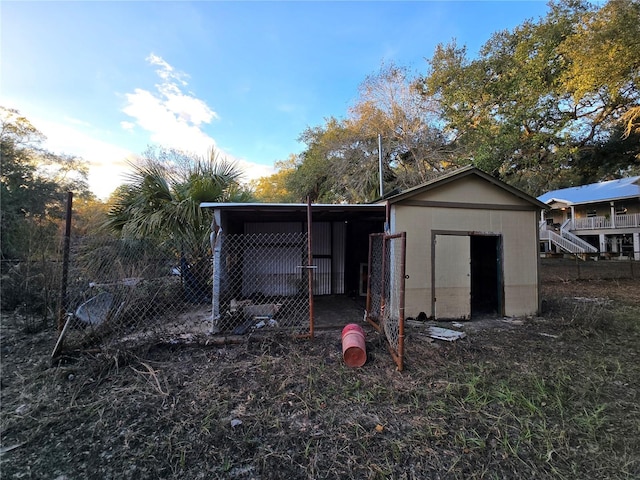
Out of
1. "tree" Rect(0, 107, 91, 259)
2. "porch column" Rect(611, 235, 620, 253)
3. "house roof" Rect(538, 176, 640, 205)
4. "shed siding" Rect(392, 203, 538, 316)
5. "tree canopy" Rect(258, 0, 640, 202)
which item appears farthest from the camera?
"porch column" Rect(611, 235, 620, 253)

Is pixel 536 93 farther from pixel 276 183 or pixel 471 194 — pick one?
pixel 276 183

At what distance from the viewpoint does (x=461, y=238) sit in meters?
5.74

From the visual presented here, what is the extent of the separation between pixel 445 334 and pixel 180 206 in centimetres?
555

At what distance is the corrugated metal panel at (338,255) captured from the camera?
841 centimetres

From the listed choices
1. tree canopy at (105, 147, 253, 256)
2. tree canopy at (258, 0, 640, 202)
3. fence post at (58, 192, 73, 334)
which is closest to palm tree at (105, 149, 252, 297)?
tree canopy at (105, 147, 253, 256)

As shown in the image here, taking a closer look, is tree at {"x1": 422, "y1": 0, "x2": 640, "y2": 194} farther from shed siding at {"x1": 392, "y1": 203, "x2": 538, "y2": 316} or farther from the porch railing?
the porch railing

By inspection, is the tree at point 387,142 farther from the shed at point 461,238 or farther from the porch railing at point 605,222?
the porch railing at point 605,222

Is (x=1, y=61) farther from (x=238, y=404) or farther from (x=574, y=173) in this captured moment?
(x=574, y=173)

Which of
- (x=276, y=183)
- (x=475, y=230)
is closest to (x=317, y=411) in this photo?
(x=475, y=230)

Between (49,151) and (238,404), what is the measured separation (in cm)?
2187

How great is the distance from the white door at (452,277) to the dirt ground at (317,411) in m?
1.40

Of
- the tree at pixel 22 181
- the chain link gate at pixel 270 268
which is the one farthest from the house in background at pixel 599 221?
the tree at pixel 22 181

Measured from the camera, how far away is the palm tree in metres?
6.02

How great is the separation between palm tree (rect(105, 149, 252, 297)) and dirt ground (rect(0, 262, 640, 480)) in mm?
2419
